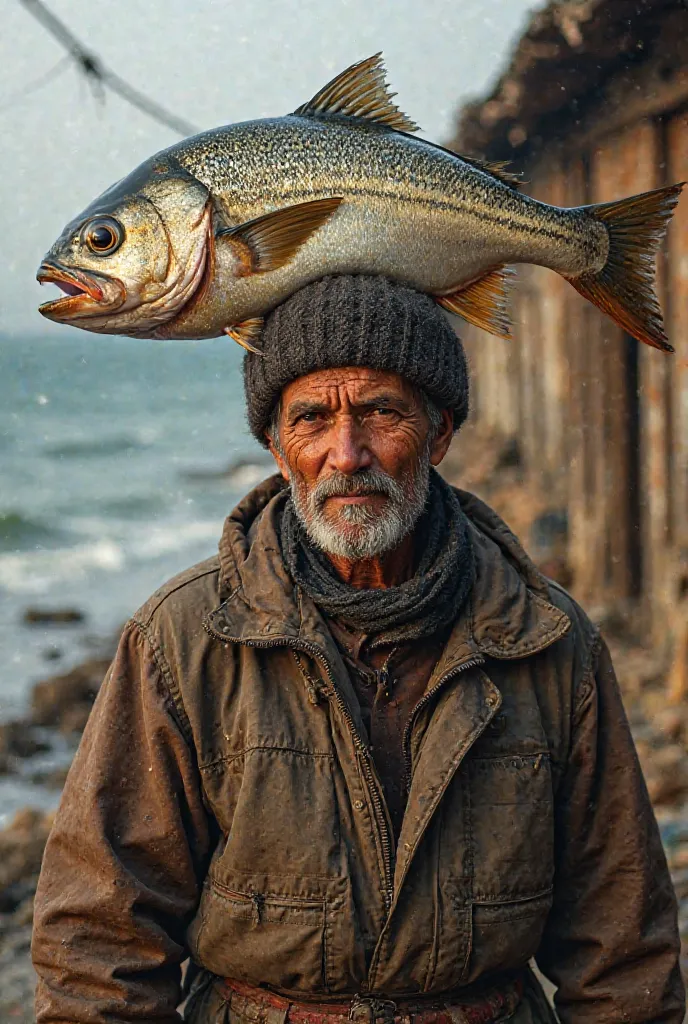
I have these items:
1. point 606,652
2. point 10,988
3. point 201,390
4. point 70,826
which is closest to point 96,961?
point 70,826

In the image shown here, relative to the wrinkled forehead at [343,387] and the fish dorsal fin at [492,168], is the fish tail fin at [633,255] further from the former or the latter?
the wrinkled forehead at [343,387]

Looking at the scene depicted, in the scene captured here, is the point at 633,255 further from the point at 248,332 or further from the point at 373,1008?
the point at 373,1008

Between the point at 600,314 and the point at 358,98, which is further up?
the point at 600,314

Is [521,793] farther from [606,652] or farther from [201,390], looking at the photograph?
Result: [201,390]

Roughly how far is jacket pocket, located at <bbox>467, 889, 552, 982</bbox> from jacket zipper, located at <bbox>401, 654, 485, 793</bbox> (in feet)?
0.98

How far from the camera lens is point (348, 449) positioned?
242cm

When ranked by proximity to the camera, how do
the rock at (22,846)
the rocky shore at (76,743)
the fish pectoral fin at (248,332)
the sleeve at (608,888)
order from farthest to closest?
1. the rock at (22,846)
2. the rocky shore at (76,743)
3. the sleeve at (608,888)
4. the fish pectoral fin at (248,332)

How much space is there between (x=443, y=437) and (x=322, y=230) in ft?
2.21

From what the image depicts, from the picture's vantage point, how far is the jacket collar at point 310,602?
7.68 ft

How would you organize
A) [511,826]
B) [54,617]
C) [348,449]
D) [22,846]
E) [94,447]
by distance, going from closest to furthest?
[511,826]
[348,449]
[22,846]
[54,617]
[94,447]

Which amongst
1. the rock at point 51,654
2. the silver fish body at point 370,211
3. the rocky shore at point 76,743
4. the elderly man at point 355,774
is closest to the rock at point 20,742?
the rocky shore at point 76,743

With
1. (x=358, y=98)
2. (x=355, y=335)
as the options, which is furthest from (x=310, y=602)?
(x=358, y=98)

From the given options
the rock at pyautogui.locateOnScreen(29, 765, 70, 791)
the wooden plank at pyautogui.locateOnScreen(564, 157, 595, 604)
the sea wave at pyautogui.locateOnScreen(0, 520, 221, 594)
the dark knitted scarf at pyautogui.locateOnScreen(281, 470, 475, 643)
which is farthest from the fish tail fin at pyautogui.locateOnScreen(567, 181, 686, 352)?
the sea wave at pyautogui.locateOnScreen(0, 520, 221, 594)

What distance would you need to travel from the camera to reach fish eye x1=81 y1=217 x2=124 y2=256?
6.87 feet
